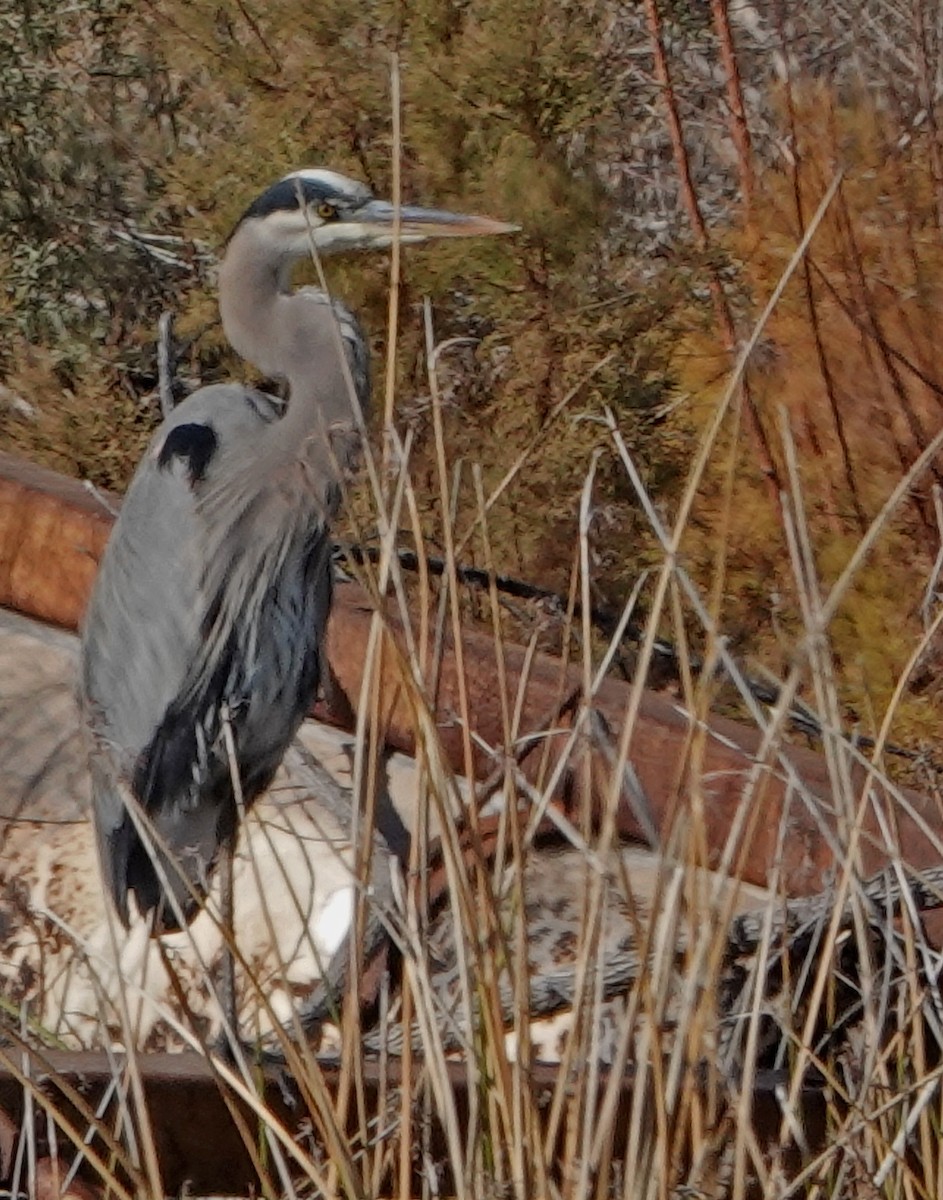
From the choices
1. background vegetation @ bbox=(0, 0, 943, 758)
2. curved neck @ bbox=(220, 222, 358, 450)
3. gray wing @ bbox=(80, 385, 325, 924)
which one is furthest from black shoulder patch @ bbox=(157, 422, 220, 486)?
background vegetation @ bbox=(0, 0, 943, 758)

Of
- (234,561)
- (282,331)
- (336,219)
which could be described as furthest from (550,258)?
(234,561)

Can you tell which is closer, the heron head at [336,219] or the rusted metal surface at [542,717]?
the rusted metal surface at [542,717]

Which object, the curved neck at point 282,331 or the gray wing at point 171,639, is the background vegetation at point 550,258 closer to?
the curved neck at point 282,331

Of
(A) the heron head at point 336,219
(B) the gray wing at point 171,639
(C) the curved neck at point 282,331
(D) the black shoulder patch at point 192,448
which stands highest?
(A) the heron head at point 336,219

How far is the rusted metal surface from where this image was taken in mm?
1733

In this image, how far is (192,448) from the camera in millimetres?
3154

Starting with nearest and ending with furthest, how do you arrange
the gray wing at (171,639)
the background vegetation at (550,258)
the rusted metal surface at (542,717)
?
the rusted metal surface at (542,717)
the gray wing at (171,639)
the background vegetation at (550,258)

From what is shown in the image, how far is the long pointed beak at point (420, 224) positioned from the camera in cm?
319

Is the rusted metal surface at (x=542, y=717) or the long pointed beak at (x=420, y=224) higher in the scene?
the long pointed beak at (x=420, y=224)

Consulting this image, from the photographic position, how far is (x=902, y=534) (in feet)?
12.8

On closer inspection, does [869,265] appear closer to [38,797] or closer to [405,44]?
[405,44]

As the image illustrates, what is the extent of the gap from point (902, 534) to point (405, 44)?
5.23ft

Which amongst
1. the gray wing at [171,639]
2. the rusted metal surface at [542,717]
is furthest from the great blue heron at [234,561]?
the rusted metal surface at [542,717]

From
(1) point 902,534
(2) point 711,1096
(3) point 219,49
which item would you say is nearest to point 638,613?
(1) point 902,534
